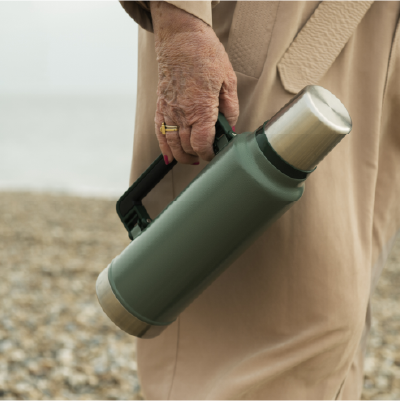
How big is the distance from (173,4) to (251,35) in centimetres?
20

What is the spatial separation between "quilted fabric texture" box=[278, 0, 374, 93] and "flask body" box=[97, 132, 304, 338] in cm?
21

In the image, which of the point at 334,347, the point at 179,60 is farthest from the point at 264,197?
the point at 334,347

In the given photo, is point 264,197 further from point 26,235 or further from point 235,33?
point 26,235

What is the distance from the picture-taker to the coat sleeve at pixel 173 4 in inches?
39.3

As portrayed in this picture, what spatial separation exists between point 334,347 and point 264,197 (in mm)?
446

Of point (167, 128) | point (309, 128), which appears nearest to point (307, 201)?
point (309, 128)

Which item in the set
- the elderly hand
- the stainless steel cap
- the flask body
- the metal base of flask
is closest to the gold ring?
the elderly hand

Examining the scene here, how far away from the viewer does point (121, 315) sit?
1.11 metres

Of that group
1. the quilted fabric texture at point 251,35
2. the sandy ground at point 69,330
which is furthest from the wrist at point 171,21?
the sandy ground at point 69,330

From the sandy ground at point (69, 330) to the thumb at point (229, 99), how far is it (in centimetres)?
179

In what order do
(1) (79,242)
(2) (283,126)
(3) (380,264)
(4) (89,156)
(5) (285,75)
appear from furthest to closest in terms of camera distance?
(4) (89,156), (1) (79,242), (3) (380,264), (5) (285,75), (2) (283,126)

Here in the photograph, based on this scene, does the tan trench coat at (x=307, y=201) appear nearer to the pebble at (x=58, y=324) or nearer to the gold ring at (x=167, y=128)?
the gold ring at (x=167, y=128)

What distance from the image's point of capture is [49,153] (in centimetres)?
2558

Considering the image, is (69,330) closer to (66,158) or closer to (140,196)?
(140,196)
